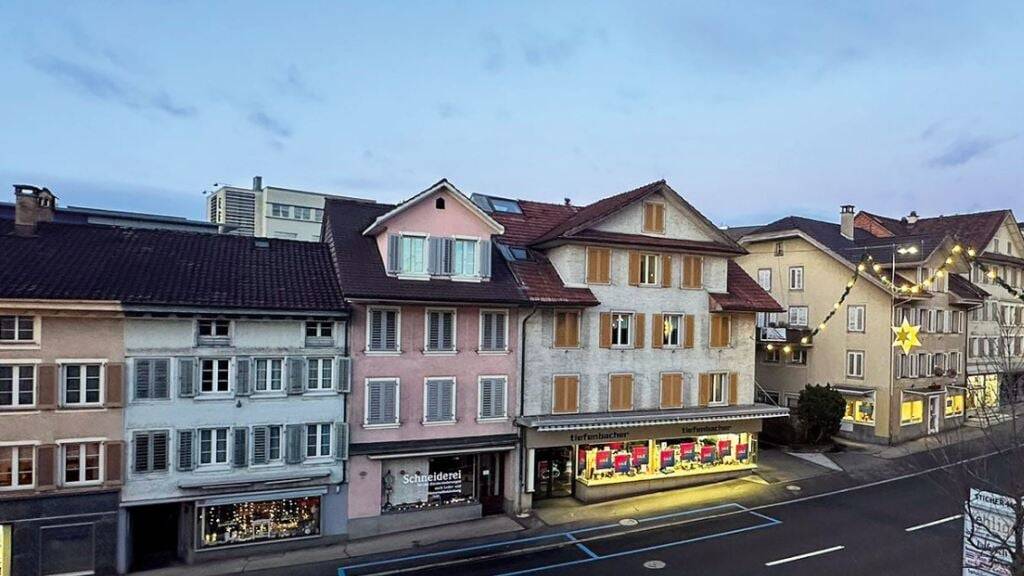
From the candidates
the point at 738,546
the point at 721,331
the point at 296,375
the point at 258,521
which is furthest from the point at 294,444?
the point at 721,331

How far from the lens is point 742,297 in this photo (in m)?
32.0

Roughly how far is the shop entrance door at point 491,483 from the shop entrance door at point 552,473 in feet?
6.94

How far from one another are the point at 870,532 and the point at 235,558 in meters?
24.3

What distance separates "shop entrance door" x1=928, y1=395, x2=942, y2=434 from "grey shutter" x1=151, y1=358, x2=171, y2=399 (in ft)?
151

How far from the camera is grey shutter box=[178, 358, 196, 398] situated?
69.9 feet

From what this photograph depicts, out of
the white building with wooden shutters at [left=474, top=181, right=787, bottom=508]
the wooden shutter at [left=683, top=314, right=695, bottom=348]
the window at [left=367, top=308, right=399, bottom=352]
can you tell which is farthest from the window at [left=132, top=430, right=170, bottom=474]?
the wooden shutter at [left=683, top=314, right=695, bottom=348]

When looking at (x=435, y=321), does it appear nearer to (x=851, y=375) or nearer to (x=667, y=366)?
(x=667, y=366)

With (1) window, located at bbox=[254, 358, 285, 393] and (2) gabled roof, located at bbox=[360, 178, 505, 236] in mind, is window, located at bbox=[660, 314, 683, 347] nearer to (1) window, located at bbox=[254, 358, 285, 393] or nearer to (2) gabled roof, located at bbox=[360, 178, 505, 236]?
(2) gabled roof, located at bbox=[360, 178, 505, 236]

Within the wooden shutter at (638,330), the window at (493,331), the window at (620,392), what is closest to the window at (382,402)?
the window at (493,331)

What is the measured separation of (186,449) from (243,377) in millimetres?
3041

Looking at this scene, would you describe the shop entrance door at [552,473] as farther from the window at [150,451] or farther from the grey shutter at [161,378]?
the grey shutter at [161,378]

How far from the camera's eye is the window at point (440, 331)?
2509cm

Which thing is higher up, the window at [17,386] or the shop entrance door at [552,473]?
the window at [17,386]

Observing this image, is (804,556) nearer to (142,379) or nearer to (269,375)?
(269,375)
